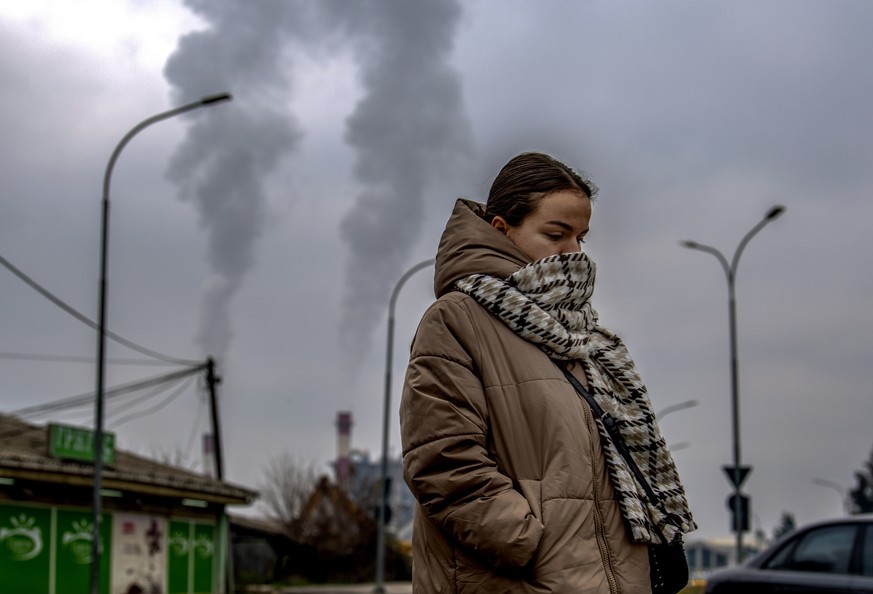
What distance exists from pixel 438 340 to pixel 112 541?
27473mm

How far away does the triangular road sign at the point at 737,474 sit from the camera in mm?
24922

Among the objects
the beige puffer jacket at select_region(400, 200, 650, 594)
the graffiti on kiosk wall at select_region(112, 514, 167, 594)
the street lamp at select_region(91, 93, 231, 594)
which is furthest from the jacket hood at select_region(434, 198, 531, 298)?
the graffiti on kiosk wall at select_region(112, 514, 167, 594)

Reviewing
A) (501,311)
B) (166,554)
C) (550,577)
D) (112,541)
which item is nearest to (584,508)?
(550,577)

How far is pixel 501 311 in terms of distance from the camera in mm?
2836

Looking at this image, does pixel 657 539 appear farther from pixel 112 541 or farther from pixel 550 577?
pixel 112 541

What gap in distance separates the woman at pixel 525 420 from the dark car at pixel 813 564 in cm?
614

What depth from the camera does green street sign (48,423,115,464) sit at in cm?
2925

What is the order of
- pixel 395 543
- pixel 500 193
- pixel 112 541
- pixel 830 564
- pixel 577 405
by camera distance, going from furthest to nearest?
pixel 395 543 → pixel 112 541 → pixel 830 564 → pixel 500 193 → pixel 577 405

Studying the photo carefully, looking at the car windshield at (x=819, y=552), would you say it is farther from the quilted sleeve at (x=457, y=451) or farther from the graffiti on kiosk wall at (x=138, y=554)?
the graffiti on kiosk wall at (x=138, y=554)

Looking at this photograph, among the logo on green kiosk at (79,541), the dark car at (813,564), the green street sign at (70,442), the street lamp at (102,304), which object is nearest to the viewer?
the dark car at (813,564)

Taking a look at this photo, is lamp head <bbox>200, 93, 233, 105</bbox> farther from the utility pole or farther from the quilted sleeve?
the quilted sleeve

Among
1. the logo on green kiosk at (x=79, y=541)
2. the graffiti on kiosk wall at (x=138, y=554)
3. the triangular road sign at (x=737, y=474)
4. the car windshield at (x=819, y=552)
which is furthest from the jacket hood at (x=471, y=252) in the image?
the graffiti on kiosk wall at (x=138, y=554)

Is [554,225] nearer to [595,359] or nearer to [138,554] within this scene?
[595,359]

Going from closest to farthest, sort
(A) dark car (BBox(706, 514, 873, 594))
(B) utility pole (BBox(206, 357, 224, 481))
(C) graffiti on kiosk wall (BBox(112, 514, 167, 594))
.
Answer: (A) dark car (BBox(706, 514, 873, 594)) < (C) graffiti on kiosk wall (BBox(112, 514, 167, 594)) < (B) utility pole (BBox(206, 357, 224, 481))
